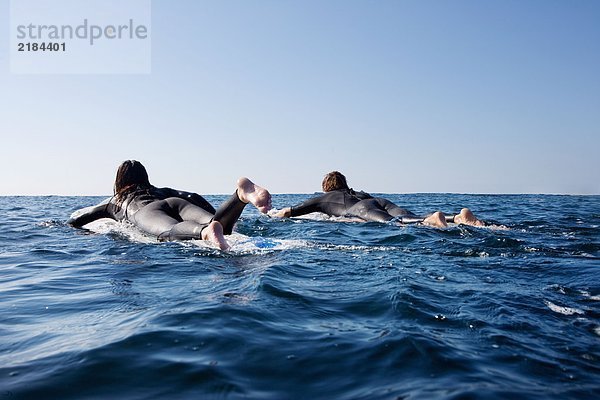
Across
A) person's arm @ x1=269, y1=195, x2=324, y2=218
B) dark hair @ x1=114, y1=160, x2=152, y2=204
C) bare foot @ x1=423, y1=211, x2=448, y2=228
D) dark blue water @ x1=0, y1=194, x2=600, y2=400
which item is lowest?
dark blue water @ x1=0, y1=194, x2=600, y2=400

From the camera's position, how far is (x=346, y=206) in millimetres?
11625

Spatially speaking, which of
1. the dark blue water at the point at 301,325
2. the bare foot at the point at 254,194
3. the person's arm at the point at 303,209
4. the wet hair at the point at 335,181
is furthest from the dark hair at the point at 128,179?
the wet hair at the point at 335,181

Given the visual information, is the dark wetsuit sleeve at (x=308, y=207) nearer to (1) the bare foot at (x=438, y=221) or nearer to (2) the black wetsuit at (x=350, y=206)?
(2) the black wetsuit at (x=350, y=206)

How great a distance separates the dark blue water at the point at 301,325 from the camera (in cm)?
223

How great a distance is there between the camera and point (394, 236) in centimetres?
804

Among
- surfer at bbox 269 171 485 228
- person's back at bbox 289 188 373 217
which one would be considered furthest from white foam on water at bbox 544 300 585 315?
person's back at bbox 289 188 373 217

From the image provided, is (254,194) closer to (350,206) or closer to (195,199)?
(195,199)

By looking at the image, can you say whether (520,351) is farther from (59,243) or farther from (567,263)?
(59,243)

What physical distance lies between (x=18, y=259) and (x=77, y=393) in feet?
17.2

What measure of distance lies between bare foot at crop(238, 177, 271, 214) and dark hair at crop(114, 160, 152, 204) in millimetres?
3644

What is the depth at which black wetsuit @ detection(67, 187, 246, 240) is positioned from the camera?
5.96 metres

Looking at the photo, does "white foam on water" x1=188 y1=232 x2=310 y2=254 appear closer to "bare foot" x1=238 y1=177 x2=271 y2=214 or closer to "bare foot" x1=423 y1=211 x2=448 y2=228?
"bare foot" x1=238 y1=177 x2=271 y2=214

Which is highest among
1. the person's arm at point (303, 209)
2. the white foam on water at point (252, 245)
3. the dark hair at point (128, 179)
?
the dark hair at point (128, 179)

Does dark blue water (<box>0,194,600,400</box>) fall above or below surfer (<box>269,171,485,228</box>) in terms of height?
below
